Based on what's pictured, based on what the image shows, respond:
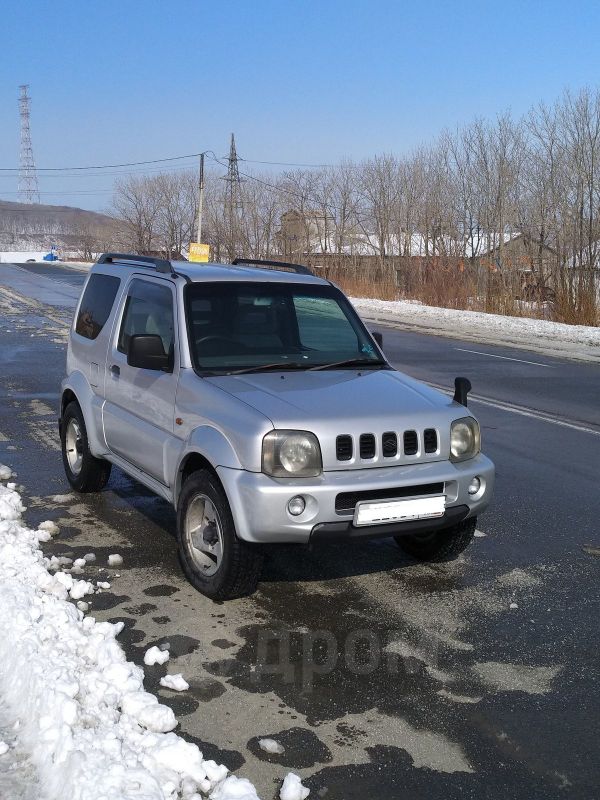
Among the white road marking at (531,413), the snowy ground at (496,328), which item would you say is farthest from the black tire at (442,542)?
the snowy ground at (496,328)

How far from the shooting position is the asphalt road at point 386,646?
334cm

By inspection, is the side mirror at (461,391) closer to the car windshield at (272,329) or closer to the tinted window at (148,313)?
the car windshield at (272,329)

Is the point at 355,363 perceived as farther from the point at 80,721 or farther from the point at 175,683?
the point at 80,721

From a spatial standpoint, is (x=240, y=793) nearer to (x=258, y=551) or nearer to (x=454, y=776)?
(x=454, y=776)

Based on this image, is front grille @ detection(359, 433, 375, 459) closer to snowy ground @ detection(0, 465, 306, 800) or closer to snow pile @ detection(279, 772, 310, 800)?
snowy ground @ detection(0, 465, 306, 800)

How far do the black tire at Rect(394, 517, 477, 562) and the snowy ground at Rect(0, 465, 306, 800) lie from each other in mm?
1987

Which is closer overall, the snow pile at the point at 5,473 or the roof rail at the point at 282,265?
the roof rail at the point at 282,265

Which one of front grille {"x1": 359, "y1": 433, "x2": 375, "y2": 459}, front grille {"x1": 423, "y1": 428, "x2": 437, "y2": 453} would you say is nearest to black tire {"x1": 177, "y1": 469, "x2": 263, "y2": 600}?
front grille {"x1": 359, "y1": 433, "x2": 375, "y2": 459}

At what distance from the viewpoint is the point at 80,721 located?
3393mm

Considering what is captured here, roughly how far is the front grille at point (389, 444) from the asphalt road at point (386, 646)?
2.33 feet

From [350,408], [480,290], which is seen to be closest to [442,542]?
[350,408]

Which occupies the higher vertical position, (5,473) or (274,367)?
(274,367)

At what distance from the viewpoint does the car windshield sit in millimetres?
5547

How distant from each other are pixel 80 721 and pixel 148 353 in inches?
98.6
